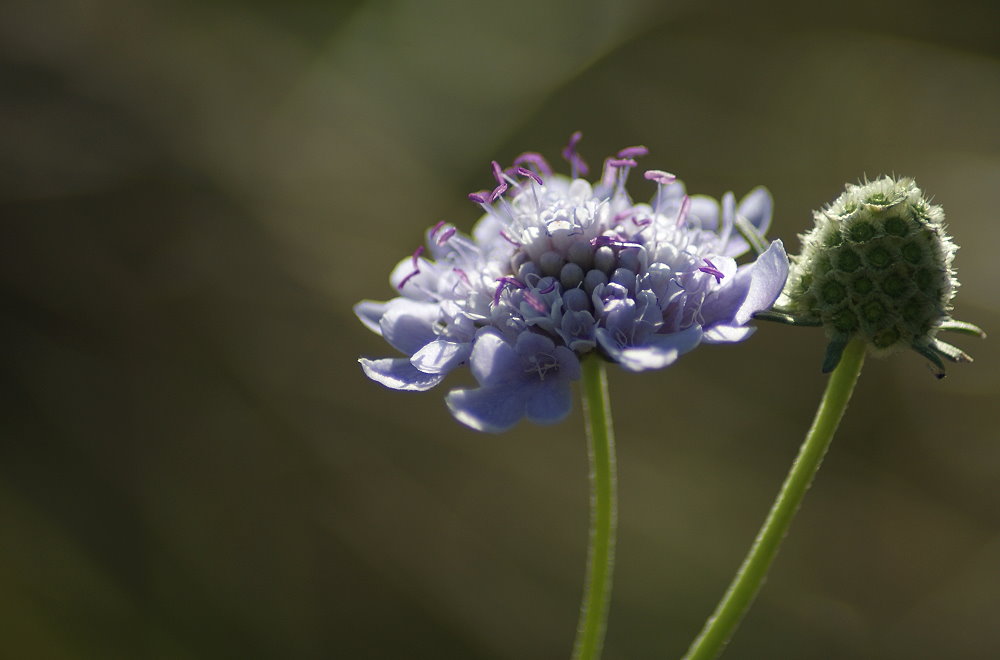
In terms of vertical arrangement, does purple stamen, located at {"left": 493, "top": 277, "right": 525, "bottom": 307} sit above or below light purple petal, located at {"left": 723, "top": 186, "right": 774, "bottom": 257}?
below

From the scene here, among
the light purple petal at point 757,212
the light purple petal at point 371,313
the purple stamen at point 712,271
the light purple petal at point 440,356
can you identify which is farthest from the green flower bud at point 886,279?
the light purple petal at point 371,313

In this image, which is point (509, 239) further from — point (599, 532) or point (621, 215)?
point (599, 532)

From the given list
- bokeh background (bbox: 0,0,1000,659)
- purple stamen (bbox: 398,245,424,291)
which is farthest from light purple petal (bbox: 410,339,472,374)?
bokeh background (bbox: 0,0,1000,659)

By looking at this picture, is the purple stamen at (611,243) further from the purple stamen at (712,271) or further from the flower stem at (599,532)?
the flower stem at (599,532)

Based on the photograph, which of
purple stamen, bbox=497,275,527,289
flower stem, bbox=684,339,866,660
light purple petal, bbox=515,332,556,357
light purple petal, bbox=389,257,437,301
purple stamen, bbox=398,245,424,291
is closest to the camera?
flower stem, bbox=684,339,866,660

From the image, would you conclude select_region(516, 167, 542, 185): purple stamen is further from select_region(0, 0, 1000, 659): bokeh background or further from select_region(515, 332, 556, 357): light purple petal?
select_region(0, 0, 1000, 659): bokeh background

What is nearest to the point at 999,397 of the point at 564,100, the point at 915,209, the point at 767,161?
the point at 767,161

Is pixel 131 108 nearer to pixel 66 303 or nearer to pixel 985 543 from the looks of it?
pixel 66 303
